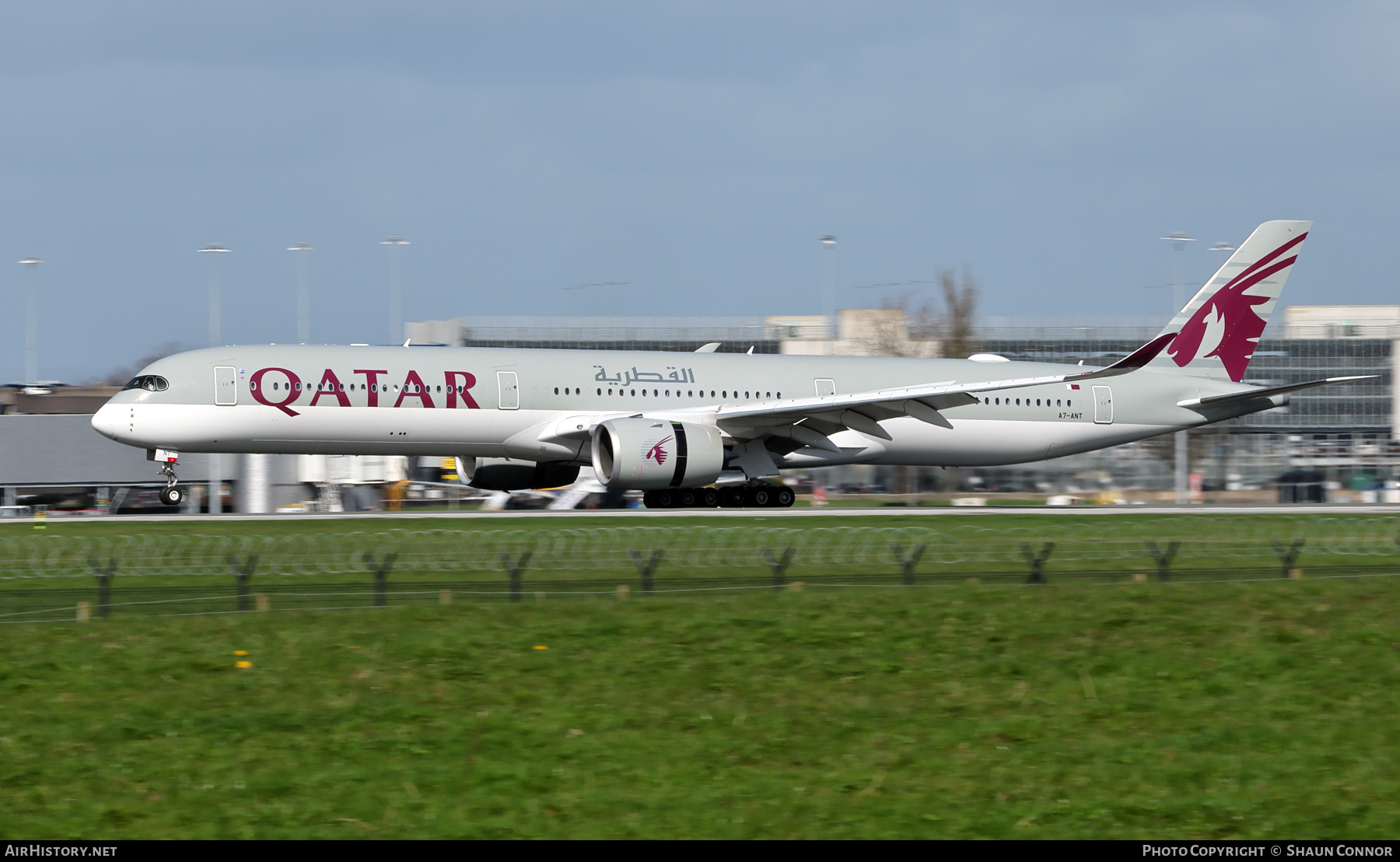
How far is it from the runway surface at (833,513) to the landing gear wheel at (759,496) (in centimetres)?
79

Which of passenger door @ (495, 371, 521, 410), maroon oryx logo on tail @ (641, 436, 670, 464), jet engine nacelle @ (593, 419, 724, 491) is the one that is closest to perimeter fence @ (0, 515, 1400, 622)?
jet engine nacelle @ (593, 419, 724, 491)

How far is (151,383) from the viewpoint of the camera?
3691 cm

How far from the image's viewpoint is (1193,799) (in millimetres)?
13031

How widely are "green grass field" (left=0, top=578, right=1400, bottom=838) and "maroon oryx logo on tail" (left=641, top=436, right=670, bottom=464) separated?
1612 cm

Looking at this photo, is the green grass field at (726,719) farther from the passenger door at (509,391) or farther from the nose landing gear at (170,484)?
the nose landing gear at (170,484)

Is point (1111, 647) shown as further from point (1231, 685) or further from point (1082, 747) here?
point (1082, 747)

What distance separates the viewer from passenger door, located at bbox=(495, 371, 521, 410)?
124ft

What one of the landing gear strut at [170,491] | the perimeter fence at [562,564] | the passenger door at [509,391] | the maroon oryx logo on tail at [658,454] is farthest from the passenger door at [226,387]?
the maroon oryx logo on tail at [658,454]

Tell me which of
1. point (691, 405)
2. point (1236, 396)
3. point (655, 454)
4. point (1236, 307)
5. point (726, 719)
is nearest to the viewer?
point (726, 719)

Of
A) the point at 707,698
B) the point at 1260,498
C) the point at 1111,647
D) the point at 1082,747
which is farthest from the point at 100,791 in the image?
the point at 1260,498

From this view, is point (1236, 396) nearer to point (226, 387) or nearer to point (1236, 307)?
point (1236, 307)

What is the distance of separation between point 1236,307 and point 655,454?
21.3 metres

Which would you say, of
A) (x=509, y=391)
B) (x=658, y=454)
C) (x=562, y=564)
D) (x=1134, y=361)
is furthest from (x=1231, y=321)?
(x=562, y=564)

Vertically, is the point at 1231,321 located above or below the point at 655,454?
above
